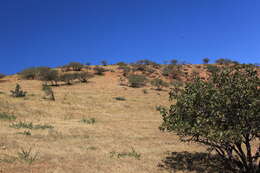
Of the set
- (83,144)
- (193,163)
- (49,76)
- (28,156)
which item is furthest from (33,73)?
(193,163)

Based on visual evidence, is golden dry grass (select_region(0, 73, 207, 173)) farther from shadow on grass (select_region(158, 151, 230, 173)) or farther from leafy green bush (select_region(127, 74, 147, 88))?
leafy green bush (select_region(127, 74, 147, 88))

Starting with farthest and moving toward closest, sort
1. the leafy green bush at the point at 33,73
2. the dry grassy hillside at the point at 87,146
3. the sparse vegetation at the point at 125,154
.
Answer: the leafy green bush at the point at 33,73 < the sparse vegetation at the point at 125,154 < the dry grassy hillside at the point at 87,146

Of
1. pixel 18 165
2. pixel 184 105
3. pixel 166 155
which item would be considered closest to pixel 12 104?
pixel 18 165

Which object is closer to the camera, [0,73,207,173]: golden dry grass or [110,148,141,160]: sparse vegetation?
[0,73,207,173]: golden dry grass

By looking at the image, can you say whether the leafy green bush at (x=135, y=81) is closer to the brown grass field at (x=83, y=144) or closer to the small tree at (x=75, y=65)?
the small tree at (x=75, y=65)

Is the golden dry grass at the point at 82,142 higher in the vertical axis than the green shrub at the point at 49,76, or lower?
lower

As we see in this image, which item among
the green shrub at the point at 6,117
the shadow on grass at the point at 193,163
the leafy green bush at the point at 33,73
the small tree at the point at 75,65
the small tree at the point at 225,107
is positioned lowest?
the shadow on grass at the point at 193,163

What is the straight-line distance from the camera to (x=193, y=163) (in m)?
10.9

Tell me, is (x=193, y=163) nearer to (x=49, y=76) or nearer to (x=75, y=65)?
(x=49, y=76)

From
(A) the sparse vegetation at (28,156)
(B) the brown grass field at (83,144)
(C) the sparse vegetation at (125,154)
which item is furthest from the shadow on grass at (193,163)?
(A) the sparse vegetation at (28,156)

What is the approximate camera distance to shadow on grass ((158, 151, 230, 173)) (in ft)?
32.9

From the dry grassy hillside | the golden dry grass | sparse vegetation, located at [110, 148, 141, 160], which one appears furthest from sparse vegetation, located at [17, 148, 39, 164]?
sparse vegetation, located at [110, 148, 141, 160]

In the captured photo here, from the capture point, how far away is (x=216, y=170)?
32.7 feet

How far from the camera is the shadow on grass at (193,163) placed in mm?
10016
